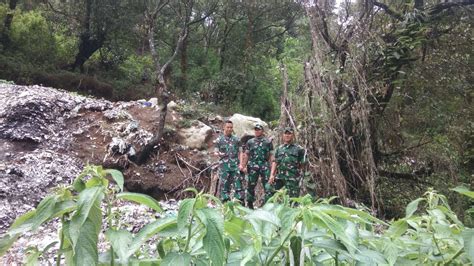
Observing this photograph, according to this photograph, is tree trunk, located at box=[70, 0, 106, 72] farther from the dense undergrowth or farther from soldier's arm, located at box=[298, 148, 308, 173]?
A: the dense undergrowth

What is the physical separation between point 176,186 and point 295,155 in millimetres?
2516

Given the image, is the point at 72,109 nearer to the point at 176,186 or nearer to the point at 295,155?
the point at 176,186

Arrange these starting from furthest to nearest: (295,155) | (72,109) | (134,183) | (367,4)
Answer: (72,109)
(134,183)
(367,4)
(295,155)

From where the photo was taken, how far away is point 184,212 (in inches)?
24.9

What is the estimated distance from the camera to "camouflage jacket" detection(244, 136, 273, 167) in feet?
20.6

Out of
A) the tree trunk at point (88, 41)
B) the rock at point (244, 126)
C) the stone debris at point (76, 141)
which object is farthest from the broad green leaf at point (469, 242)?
the tree trunk at point (88, 41)

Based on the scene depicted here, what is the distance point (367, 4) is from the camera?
248 inches

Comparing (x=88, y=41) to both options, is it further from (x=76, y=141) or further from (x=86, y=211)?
(x=86, y=211)

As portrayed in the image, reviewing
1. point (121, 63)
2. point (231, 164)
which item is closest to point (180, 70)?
point (121, 63)

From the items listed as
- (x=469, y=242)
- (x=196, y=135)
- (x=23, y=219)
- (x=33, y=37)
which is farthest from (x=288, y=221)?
(x=33, y=37)

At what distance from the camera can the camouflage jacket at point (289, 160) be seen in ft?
19.4

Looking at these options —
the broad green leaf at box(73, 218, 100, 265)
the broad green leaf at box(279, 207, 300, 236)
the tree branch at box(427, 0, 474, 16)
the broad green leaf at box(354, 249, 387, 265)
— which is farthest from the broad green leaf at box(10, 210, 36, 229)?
the tree branch at box(427, 0, 474, 16)

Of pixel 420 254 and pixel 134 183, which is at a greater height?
pixel 420 254

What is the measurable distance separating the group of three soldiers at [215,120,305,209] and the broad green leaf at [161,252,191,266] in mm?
4972
